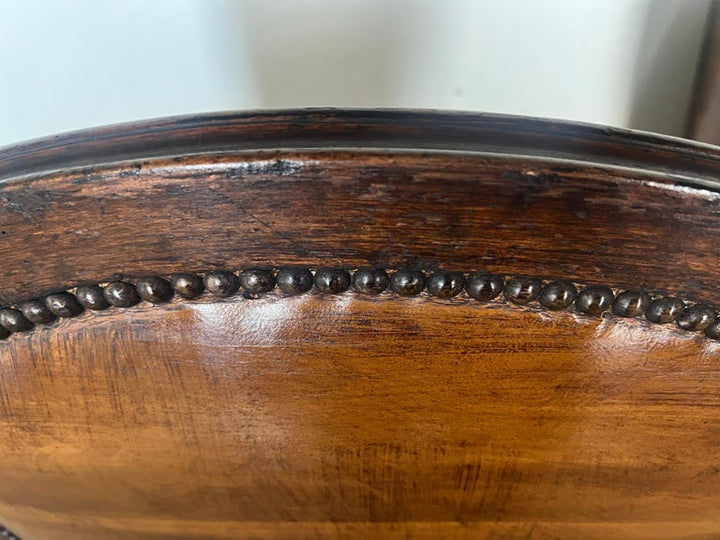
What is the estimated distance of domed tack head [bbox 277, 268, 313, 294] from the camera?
0.84 ft

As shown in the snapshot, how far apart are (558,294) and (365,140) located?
100 millimetres

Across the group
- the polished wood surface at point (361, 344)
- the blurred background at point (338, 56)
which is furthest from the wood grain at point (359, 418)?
the blurred background at point (338, 56)

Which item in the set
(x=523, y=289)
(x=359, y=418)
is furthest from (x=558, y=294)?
(x=359, y=418)

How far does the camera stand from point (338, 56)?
0.69 m

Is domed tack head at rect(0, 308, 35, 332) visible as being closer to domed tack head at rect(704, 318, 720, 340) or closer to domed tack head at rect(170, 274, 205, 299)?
domed tack head at rect(170, 274, 205, 299)

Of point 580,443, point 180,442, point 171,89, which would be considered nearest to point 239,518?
point 180,442

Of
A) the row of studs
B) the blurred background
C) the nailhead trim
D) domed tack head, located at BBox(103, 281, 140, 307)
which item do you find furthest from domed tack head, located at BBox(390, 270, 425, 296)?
the blurred background

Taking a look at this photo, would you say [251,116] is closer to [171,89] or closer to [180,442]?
[180,442]

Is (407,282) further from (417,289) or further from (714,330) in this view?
(714,330)

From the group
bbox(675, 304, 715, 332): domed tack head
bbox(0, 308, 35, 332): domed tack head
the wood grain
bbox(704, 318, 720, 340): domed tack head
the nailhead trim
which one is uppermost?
bbox(675, 304, 715, 332): domed tack head

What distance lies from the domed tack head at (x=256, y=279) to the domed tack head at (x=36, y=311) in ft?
0.30

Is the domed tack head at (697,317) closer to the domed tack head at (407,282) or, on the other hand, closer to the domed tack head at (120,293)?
the domed tack head at (407,282)

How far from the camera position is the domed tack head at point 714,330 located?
267 millimetres

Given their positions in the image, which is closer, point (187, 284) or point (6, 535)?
point (187, 284)
